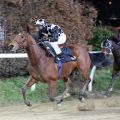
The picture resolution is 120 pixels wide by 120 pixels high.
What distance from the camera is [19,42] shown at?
11867 mm

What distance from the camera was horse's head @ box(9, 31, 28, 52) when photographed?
38.7 feet

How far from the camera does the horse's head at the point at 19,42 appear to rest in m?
11.8

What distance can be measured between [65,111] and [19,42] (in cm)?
195

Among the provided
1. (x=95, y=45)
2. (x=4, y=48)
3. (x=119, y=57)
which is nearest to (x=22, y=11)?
(x=4, y=48)

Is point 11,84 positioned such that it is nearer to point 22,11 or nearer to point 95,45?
point 22,11

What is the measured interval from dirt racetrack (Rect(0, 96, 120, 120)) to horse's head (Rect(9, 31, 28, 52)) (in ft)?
4.87

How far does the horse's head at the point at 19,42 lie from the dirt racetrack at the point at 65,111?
58.4 inches

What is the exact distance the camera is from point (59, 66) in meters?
12.8

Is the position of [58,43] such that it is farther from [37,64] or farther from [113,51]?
[113,51]

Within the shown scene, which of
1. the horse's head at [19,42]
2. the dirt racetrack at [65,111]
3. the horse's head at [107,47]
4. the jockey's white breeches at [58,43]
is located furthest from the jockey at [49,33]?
the horse's head at [107,47]

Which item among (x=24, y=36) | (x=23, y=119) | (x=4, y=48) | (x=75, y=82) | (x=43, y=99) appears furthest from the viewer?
(x=75, y=82)

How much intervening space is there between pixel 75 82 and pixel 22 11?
113 inches

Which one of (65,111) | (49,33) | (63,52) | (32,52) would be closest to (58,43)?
(63,52)

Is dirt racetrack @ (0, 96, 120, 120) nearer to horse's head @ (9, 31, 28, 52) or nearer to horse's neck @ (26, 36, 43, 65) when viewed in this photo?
horse's neck @ (26, 36, 43, 65)
